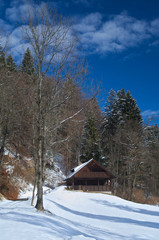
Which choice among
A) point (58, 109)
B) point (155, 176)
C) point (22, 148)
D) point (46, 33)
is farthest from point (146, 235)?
point (155, 176)

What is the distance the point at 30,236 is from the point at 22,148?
28.2 metres

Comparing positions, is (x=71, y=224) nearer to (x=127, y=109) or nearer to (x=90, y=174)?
(x=90, y=174)

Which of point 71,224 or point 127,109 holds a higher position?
point 127,109

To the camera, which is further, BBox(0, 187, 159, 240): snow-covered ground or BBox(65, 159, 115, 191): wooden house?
BBox(65, 159, 115, 191): wooden house

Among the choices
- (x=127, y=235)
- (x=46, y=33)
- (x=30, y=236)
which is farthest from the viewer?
(x=46, y=33)

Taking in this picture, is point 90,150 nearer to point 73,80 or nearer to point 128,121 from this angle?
point 128,121

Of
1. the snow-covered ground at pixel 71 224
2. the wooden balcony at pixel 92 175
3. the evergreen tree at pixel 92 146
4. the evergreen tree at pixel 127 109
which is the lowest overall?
the snow-covered ground at pixel 71 224


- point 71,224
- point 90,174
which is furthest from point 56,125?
point 90,174

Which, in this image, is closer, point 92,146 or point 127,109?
point 92,146

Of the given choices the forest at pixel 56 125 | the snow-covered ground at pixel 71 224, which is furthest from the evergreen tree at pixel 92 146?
the snow-covered ground at pixel 71 224

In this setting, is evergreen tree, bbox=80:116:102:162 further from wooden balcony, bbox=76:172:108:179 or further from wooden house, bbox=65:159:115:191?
wooden balcony, bbox=76:172:108:179

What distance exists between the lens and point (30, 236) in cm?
583

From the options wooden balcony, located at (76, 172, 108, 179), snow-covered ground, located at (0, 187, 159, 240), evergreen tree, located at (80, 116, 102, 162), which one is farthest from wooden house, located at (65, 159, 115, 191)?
snow-covered ground, located at (0, 187, 159, 240)

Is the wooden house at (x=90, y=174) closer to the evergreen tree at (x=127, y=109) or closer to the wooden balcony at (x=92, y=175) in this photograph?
the wooden balcony at (x=92, y=175)
